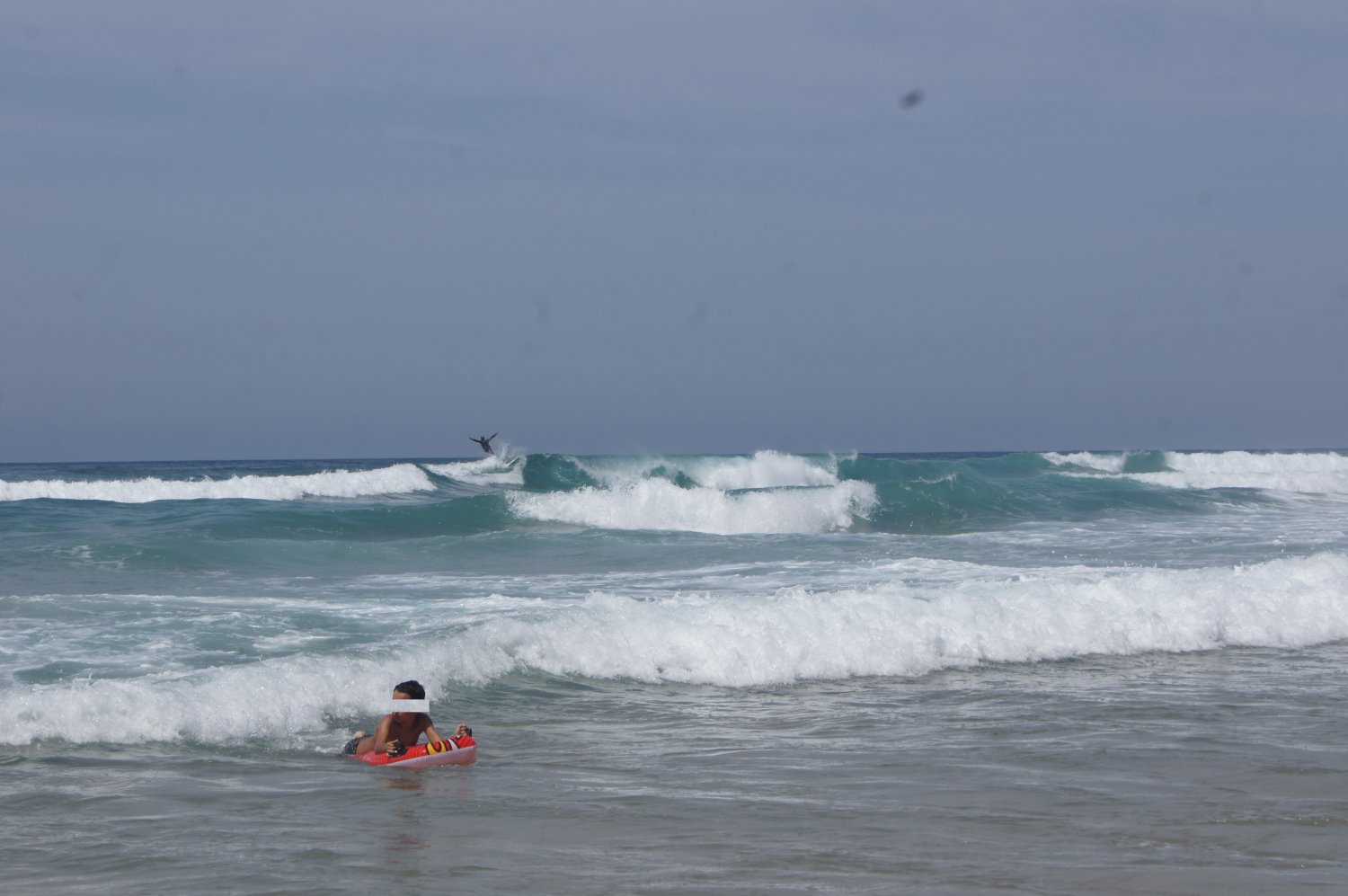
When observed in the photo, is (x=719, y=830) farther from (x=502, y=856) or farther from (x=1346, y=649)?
(x=1346, y=649)

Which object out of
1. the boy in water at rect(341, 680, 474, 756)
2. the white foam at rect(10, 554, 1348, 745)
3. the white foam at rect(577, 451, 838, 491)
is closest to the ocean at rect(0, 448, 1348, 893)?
the white foam at rect(10, 554, 1348, 745)

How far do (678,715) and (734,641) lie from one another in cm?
207

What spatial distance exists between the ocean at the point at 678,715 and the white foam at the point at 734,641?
35 millimetres

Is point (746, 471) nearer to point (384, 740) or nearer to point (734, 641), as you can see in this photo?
point (734, 641)

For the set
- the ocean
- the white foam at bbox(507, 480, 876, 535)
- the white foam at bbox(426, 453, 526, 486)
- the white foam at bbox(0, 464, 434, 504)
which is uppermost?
the white foam at bbox(426, 453, 526, 486)

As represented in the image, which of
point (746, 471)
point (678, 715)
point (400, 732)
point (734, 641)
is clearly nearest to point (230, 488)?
point (746, 471)

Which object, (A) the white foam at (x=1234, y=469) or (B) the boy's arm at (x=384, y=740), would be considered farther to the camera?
(A) the white foam at (x=1234, y=469)

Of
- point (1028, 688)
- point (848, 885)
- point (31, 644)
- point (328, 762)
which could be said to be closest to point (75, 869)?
point (328, 762)

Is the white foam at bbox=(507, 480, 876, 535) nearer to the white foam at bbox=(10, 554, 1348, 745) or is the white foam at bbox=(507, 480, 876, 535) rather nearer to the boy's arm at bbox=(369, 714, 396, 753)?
the white foam at bbox=(10, 554, 1348, 745)

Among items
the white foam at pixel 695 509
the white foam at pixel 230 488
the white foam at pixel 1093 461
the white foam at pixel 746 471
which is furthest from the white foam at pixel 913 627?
the white foam at pixel 1093 461

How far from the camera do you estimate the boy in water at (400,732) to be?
7.65 meters

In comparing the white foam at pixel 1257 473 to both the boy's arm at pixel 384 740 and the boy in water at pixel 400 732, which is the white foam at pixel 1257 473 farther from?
the boy's arm at pixel 384 740

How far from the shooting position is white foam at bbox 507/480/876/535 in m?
27.0

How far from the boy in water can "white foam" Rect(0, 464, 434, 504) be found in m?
30.6
